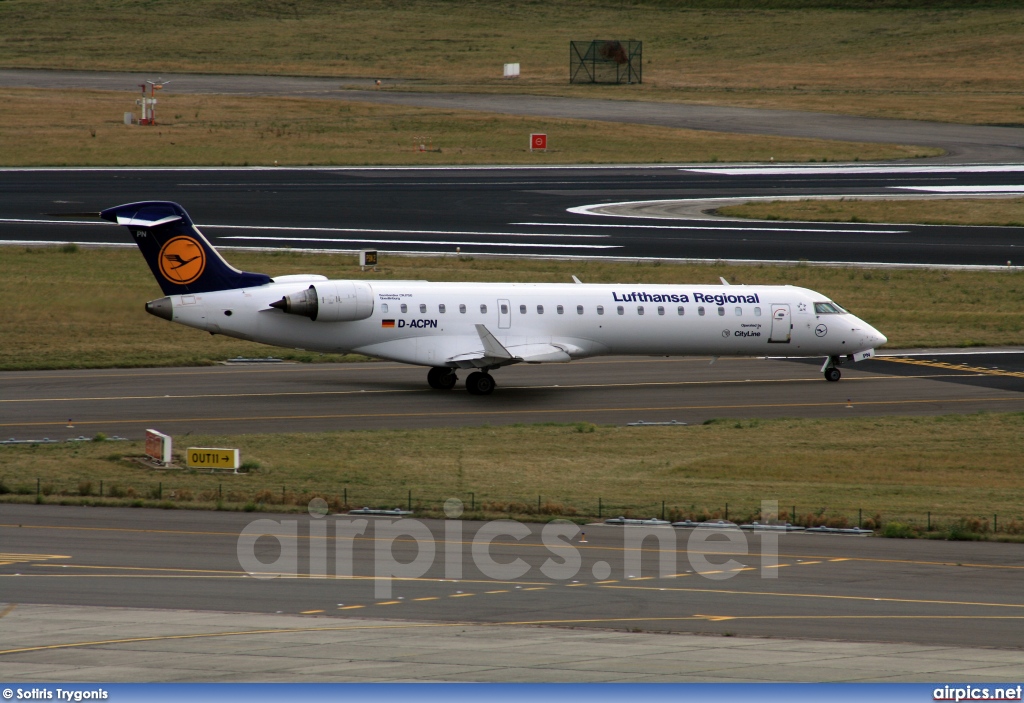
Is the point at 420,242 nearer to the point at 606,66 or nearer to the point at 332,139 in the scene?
the point at 332,139

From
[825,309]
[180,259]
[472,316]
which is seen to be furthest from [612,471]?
[825,309]

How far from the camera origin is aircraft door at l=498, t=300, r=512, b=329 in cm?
4675

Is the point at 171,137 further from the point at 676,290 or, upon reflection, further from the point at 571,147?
the point at 676,290

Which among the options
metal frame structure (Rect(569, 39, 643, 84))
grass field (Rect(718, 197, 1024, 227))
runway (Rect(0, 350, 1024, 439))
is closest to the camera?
runway (Rect(0, 350, 1024, 439))

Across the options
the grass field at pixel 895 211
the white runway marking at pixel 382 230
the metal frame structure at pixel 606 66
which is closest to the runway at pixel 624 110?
the metal frame structure at pixel 606 66

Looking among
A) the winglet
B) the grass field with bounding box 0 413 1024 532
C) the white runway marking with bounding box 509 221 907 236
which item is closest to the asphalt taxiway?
the grass field with bounding box 0 413 1024 532

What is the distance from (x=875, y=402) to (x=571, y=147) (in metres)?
65.4

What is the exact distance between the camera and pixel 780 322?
4991cm

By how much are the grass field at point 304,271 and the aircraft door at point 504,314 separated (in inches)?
359

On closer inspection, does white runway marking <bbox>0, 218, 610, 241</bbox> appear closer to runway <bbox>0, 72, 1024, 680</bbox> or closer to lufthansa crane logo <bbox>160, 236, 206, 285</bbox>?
runway <bbox>0, 72, 1024, 680</bbox>

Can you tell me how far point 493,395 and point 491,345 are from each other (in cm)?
240

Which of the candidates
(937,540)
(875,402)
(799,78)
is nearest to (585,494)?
(937,540)

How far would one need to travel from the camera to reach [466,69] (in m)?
156

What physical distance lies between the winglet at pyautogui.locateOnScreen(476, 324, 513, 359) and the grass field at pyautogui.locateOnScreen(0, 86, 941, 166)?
185 feet
